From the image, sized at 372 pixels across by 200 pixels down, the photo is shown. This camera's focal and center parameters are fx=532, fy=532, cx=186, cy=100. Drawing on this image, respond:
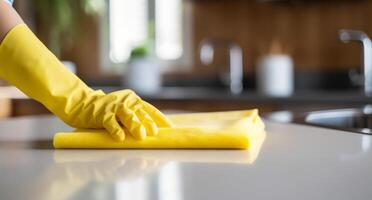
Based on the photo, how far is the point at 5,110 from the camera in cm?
301

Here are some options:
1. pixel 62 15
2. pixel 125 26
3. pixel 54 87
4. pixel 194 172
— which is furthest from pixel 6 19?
pixel 125 26

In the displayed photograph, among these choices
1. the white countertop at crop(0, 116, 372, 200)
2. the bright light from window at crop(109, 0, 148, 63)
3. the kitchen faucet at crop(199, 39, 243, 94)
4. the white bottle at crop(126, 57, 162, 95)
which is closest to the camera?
the white countertop at crop(0, 116, 372, 200)

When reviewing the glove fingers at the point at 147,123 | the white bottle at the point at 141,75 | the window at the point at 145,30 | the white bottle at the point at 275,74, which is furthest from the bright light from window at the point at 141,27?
the glove fingers at the point at 147,123

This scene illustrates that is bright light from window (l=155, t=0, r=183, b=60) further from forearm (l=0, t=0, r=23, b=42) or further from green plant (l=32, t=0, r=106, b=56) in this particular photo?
forearm (l=0, t=0, r=23, b=42)

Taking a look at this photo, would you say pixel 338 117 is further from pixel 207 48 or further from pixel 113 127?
pixel 207 48

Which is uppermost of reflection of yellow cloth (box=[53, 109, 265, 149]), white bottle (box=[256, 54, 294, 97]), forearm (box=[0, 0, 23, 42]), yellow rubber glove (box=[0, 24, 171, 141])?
forearm (box=[0, 0, 23, 42])

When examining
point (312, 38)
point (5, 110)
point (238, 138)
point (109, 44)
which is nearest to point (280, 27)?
point (312, 38)

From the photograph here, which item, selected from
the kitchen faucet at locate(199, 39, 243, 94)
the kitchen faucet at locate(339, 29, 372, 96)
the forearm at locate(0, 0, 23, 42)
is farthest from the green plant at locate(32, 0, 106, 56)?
the forearm at locate(0, 0, 23, 42)

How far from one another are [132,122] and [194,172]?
0.71 ft

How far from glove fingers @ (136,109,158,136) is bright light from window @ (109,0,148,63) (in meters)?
2.73

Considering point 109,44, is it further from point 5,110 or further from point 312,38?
point 312,38

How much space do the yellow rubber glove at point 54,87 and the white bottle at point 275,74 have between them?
207 centimetres

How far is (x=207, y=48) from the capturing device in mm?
3271

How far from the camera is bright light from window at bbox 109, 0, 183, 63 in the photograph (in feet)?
11.4
